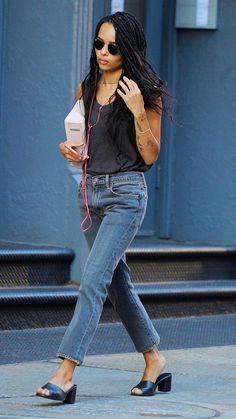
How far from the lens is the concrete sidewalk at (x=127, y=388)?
5188 millimetres

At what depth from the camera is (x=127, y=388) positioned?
232 inches

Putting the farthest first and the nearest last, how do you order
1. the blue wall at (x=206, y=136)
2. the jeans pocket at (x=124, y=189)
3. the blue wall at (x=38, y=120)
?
1. the blue wall at (x=206, y=136)
2. the blue wall at (x=38, y=120)
3. the jeans pocket at (x=124, y=189)

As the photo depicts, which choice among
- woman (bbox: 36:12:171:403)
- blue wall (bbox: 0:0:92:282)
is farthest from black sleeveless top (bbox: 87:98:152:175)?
blue wall (bbox: 0:0:92:282)

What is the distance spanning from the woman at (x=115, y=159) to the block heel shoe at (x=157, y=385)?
11 mm

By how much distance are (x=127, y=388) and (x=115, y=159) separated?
47.2 inches

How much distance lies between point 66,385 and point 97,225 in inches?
31.2

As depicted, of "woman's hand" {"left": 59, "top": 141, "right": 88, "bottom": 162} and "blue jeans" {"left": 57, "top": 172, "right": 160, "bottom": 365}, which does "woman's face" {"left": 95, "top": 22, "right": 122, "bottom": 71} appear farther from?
"blue jeans" {"left": 57, "top": 172, "right": 160, "bottom": 365}

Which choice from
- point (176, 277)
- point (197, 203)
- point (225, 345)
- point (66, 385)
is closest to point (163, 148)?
point (197, 203)

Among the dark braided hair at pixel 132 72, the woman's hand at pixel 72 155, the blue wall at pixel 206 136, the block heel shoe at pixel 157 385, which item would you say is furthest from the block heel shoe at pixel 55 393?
the blue wall at pixel 206 136

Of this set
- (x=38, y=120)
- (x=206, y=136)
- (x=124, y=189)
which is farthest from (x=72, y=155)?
(x=206, y=136)

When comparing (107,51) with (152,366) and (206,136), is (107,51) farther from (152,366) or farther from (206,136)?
(206,136)

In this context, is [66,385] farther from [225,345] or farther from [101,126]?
[225,345]

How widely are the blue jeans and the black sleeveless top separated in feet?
0.12

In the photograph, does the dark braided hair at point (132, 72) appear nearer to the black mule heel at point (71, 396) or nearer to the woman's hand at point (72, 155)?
the woman's hand at point (72, 155)
